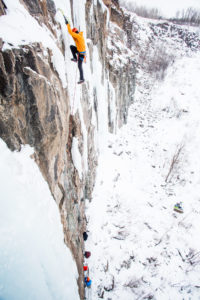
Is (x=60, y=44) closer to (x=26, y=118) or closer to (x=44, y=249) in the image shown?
(x=26, y=118)

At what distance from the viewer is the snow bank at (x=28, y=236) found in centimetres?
160

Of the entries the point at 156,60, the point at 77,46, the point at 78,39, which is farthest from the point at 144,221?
the point at 156,60

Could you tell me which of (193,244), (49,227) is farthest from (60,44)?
(193,244)

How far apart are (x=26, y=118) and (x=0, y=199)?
1307mm

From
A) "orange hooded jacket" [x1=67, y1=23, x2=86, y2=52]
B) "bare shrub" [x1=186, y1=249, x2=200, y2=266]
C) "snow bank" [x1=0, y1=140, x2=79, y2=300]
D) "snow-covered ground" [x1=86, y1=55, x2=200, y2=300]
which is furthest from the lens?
"bare shrub" [x1=186, y1=249, x2=200, y2=266]

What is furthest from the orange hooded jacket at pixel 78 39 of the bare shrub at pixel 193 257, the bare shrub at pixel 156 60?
the bare shrub at pixel 156 60

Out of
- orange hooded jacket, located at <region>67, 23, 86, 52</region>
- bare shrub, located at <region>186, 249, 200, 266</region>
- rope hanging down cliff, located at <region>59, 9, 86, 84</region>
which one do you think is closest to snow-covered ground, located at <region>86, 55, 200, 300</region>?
bare shrub, located at <region>186, 249, 200, 266</region>

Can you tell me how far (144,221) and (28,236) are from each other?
773cm

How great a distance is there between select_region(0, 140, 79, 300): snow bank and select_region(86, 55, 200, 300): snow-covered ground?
173 inches

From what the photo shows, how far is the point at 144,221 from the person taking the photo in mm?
8117

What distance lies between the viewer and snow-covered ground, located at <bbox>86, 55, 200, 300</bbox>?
596 centimetres

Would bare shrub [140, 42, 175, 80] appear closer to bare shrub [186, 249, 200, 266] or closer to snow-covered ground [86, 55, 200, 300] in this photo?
snow-covered ground [86, 55, 200, 300]

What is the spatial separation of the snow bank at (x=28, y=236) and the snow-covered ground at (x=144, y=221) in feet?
14.5

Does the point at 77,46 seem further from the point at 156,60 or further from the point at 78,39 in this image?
the point at 156,60
